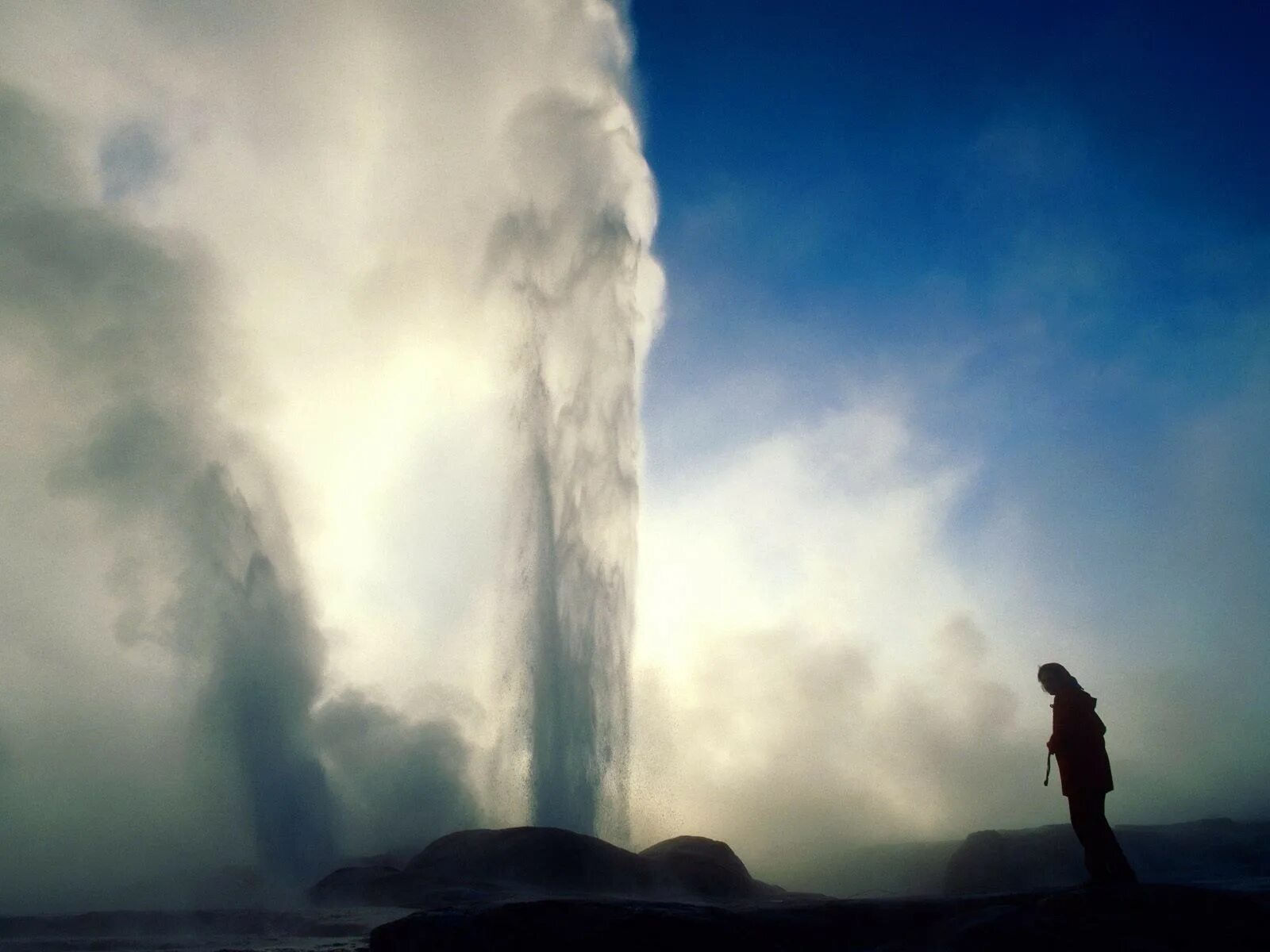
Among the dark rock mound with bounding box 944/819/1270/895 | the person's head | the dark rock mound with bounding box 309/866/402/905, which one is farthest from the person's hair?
the dark rock mound with bounding box 944/819/1270/895

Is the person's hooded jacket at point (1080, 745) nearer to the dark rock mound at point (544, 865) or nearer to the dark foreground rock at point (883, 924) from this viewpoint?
the dark foreground rock at point (883, 924)

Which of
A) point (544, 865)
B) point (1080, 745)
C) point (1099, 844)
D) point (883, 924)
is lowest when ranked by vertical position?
point (544, 865)

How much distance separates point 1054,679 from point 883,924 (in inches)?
147

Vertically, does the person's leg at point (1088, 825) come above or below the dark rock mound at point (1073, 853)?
above

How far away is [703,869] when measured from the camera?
30422 millimetres

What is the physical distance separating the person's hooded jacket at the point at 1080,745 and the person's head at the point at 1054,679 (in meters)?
0.07

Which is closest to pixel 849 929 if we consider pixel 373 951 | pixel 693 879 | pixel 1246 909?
pixel 1246 909

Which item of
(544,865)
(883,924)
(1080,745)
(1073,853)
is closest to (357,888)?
(544,865)

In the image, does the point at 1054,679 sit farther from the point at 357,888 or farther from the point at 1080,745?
the point at 357,888

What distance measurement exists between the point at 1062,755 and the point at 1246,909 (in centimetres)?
223

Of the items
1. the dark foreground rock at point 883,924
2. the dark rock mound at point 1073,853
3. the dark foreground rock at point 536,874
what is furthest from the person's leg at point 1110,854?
the dark rock mound at point 1073,853

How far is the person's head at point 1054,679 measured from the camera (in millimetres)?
9930

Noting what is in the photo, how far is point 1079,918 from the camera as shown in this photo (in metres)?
7.93

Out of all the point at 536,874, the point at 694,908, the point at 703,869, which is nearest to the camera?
the point at 694,908
